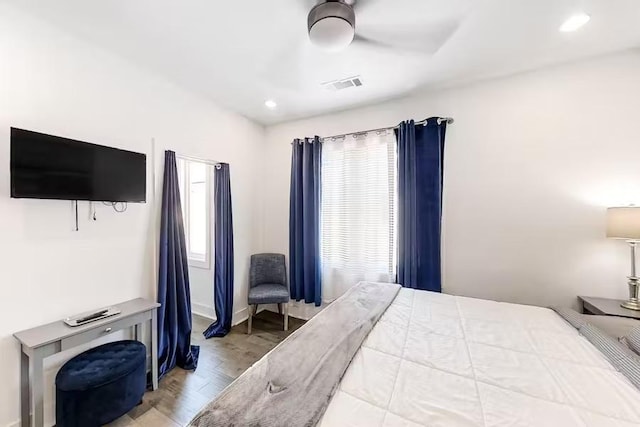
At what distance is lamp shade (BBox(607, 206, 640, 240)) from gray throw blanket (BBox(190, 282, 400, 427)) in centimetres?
185

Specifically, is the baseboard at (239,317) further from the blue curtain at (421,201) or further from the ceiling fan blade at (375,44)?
the ceiling fan blade at (375,44)

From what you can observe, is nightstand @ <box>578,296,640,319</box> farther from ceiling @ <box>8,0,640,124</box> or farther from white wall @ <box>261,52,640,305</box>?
ceiling @ <box>8,0,640,124</box>

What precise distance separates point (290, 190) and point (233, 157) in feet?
2.78

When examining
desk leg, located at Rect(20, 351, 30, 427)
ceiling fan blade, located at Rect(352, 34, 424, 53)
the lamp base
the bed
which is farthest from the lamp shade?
desk leg, located at Rect(20, 351, 30, 427)

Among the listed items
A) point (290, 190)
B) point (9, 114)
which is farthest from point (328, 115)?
point (9, 114)

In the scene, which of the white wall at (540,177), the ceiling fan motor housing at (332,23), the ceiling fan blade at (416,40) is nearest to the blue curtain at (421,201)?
the white wall at (540,177)

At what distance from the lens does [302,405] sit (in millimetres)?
979

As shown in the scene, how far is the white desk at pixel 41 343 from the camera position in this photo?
4.93 ft

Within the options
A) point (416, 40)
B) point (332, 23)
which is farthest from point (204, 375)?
point (416, 40)

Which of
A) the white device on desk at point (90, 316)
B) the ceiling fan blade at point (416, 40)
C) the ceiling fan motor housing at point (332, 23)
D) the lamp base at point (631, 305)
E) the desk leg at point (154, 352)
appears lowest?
the desk leg at point (154, 352)

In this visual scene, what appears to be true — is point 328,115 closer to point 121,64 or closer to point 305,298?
point 121,64

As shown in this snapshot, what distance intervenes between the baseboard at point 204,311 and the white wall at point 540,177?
3070mm

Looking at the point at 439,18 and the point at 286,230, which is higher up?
the point at 439,18

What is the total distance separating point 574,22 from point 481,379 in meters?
2.36
